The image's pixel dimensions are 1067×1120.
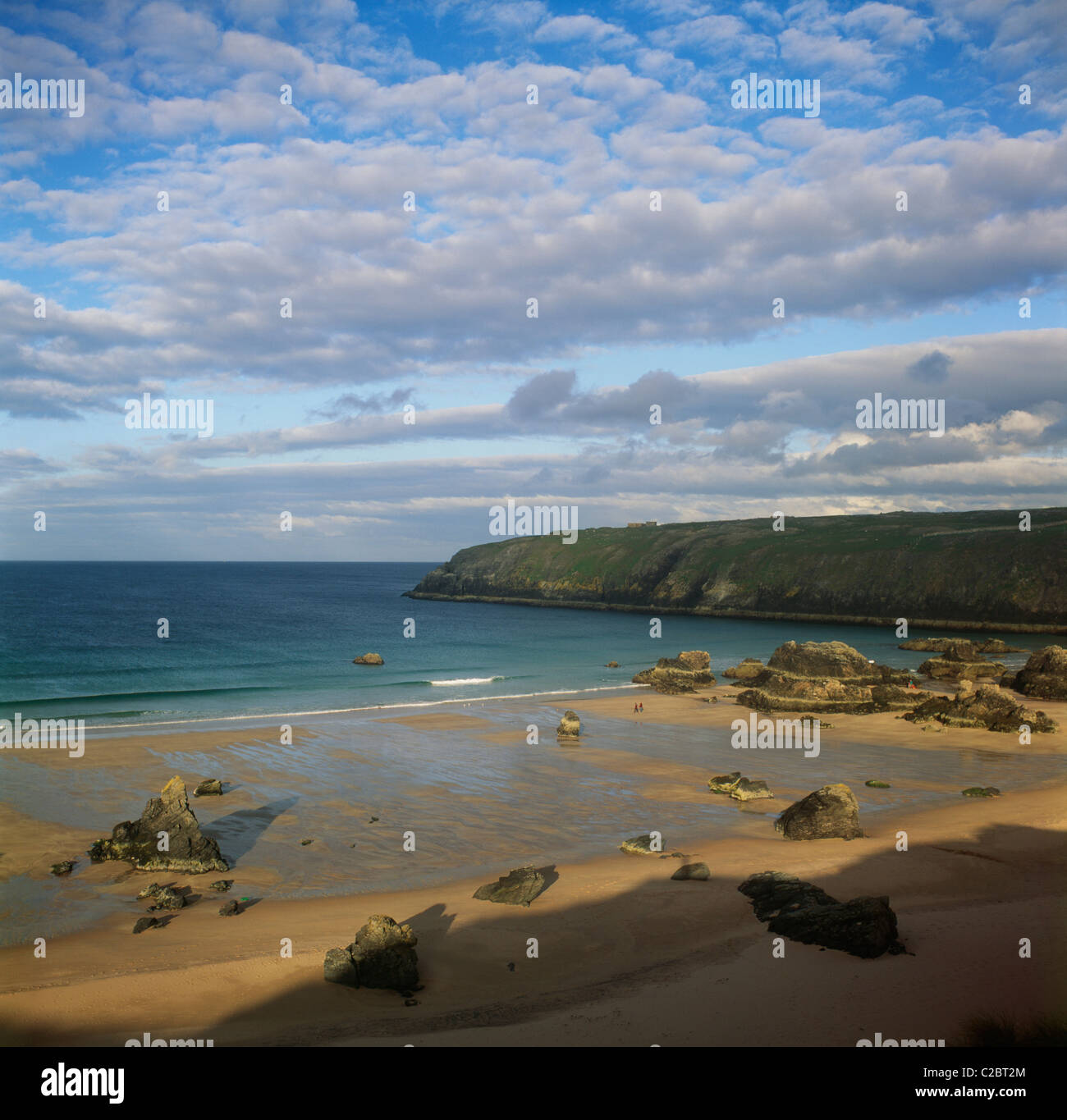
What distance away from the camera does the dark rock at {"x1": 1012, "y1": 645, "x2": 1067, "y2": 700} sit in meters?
44.8

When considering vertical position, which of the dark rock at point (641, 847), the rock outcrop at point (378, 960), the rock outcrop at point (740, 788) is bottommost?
the rock outcrop at point (740, 788)

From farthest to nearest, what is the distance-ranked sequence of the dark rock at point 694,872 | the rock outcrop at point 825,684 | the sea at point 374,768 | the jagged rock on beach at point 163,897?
1. the rock outcrop at point 825,684
2. the sea at point 374,768
3. the dark rock at point 694,872
4. the jagged rock on beach at point 163,897

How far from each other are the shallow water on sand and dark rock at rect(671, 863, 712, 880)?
2.84 m

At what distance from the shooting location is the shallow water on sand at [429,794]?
18.4 metres

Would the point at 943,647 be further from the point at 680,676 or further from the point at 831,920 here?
the point at 831,920

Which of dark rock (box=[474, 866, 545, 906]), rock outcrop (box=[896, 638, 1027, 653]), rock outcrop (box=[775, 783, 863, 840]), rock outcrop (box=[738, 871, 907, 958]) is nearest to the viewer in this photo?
rock outcrop (box=[738, 871, 907, 958])

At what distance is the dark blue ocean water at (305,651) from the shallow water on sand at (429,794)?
12.0 meters

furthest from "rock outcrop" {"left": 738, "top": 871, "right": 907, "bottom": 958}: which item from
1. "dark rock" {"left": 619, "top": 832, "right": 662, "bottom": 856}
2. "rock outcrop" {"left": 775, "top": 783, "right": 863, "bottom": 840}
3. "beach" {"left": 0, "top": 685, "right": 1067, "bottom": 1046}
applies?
"rock outcrop" {"left": 775, "top": 783, "right": 863, "bottom": 840}

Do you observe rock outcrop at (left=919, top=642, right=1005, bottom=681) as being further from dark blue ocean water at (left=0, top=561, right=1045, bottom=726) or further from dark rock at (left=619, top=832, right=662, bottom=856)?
dark rock at (left=619, top=832, right=662, bottom=856)

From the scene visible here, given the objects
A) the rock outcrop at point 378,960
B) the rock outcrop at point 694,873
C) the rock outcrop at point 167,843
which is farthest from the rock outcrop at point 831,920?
the rock outcrop at point 167,843

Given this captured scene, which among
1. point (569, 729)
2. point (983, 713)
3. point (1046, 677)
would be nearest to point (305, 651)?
point (569, 729)

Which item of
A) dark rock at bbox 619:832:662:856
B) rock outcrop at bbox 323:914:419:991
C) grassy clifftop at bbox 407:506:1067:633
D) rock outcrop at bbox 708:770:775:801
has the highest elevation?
grassy clifftop at bbox 407:506:1067:633

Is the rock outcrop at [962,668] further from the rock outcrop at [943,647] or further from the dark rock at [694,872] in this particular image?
the dark rock at [694,872]
